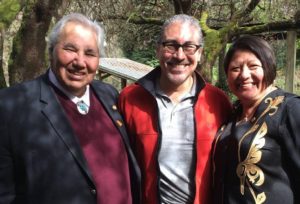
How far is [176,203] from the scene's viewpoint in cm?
290

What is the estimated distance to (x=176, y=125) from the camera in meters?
2.94

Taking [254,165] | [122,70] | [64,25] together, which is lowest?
[122,70]

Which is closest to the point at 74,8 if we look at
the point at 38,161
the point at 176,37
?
the point at 176,37

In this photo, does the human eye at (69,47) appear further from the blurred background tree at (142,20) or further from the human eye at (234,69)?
the blurred background tree at (142,20)

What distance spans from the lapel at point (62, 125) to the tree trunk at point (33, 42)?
248 cm

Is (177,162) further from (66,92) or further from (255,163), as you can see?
(66,92)

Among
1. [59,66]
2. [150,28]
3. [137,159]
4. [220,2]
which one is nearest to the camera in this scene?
[59,66]

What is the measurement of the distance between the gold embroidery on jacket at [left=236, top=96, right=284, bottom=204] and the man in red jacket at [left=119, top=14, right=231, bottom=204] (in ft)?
1.34

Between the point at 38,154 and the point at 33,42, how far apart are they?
9.03ft

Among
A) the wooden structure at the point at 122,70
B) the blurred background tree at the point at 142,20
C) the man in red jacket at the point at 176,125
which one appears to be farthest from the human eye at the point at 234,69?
the wooden structure at the point at 122,70

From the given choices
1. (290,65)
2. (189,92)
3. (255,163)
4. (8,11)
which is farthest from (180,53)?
(290,65)

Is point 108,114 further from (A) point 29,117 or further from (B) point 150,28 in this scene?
(B) point 150,28

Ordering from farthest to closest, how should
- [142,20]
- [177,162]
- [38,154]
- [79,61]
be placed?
[142,20] < [177,162] < [79,61] < [38,154]

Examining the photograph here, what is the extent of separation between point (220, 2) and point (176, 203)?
8.54 m
